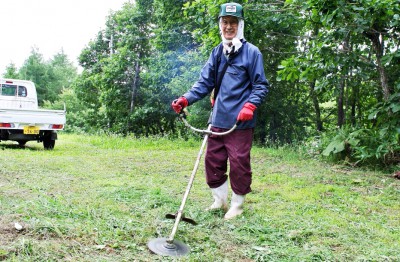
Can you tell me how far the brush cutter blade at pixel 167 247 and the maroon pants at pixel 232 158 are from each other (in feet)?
3.30

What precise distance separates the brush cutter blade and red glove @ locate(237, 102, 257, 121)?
1146 millimetres

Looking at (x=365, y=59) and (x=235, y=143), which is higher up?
(x=365, y=59)

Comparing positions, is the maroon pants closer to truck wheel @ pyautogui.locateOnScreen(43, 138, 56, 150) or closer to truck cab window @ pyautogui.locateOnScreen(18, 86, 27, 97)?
truck wheel @ pyautogui.locateOnScreen(43, 138, 56, 150)

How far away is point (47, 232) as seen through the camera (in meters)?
2.66

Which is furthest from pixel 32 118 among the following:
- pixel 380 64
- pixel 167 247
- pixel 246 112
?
pixel 380 64

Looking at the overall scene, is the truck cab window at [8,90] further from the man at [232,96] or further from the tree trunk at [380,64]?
the tree trunk at [380,64]

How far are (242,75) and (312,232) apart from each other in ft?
5.00

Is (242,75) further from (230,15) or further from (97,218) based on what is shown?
(97,218)

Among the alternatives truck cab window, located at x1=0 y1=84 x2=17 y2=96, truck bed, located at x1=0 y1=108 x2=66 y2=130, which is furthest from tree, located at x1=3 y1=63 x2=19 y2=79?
truck bed, located at x1=0 y1=108 x2=66 y2=130

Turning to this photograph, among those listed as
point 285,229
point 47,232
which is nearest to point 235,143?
point 285,229

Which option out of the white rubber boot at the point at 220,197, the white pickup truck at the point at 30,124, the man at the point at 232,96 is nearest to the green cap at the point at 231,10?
the man at the point at 232,96

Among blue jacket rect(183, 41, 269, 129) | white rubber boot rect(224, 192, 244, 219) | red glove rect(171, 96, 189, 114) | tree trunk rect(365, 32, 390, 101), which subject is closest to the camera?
red glove rect(171, 96, 189, 114)

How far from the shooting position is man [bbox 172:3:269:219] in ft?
11.3

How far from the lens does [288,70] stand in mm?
6691
